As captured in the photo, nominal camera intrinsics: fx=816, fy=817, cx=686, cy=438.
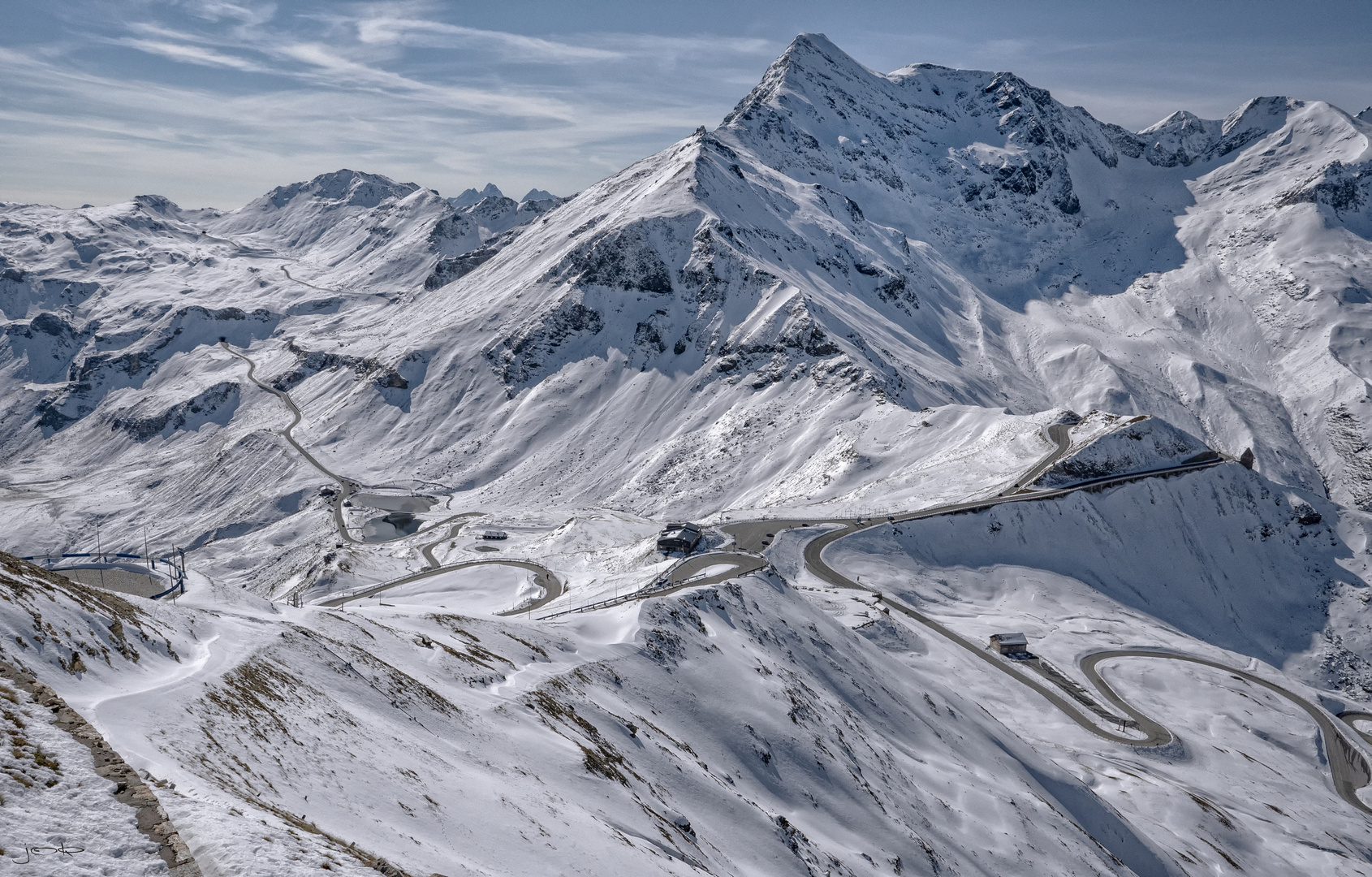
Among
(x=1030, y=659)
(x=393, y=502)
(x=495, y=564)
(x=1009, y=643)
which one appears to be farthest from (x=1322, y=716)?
(x=393, y=502)

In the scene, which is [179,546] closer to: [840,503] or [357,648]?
[840,503]

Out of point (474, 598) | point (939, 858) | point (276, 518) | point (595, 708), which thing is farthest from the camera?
point (276, 518)

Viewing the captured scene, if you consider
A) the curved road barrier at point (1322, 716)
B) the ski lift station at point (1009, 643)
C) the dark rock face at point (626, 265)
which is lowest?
the curved road barrier at point (1322, 716)

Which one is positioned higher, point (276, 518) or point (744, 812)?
point (744, 812)

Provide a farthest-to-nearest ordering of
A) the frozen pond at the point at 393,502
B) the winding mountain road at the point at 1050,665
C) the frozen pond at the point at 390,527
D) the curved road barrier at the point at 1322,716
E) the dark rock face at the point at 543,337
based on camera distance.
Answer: the dark rock face at the point at 543,337
the frozen pond at the point at 393,502
the frozen pond at the point at 390,527
the curved road barrier at the point at 1322,716
the winding mountain road at the point at 1050,665

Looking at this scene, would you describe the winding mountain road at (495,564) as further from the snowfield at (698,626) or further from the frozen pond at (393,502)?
the frozen pond at (393,502)

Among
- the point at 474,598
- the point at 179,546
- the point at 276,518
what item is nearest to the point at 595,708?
the point at 474,598

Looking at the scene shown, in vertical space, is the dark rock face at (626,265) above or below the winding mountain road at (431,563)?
above

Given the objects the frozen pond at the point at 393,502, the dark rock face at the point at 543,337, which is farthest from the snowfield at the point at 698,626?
the frozen pond at the point at 393,502

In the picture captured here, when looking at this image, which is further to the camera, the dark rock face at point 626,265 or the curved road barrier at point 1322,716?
the dark rock face at point 626,265
